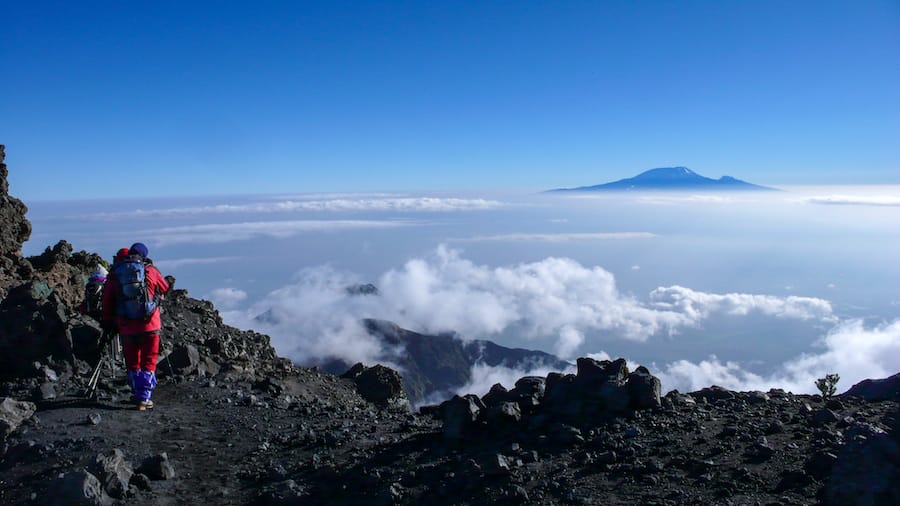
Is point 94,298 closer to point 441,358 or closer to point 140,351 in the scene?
point 140,351

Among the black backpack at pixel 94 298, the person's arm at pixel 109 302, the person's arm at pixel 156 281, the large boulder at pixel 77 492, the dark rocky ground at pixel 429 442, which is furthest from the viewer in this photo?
the black backpack at pixel 94 298

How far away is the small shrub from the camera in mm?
7656

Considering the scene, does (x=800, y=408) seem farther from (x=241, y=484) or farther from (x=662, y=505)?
(x=241, y=484)

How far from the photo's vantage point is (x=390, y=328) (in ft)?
384

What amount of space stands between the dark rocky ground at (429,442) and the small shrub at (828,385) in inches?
5.0

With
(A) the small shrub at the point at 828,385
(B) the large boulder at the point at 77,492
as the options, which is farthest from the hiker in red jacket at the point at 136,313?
(A) the small shrub at the point at 828,385

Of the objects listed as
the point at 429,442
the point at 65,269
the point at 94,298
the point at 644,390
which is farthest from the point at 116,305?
the point at 644,390

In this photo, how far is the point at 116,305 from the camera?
8594 mm

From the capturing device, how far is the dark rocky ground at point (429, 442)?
5172mm

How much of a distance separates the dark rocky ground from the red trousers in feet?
1.99

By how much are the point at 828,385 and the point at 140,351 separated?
30.6 feet

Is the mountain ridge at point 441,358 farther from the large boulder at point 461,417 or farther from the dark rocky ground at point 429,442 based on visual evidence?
the large boulder at point 461,417

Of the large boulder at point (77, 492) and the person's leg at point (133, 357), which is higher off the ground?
the person's leg at point (133, 357)

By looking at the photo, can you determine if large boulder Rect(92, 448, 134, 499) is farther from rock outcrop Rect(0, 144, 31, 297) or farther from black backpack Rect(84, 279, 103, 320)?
rock outcrop Rect(0, 144, 31, 297)
